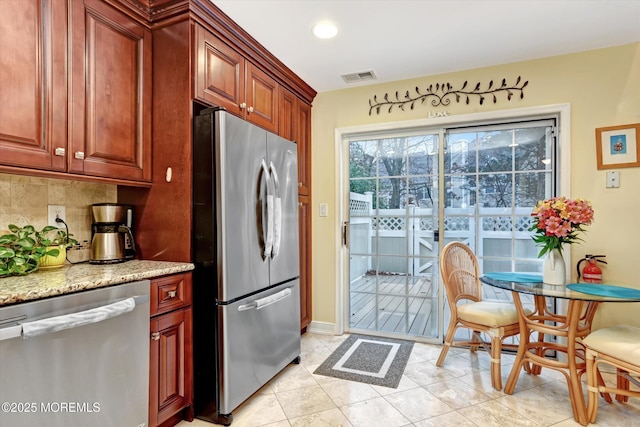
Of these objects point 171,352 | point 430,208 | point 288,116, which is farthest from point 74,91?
point 430,208

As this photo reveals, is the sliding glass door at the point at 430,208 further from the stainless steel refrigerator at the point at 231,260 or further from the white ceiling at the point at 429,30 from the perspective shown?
the stainless steel refrigerator at the point at 231,260

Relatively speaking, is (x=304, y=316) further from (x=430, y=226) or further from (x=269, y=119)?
(x=269, y=119)

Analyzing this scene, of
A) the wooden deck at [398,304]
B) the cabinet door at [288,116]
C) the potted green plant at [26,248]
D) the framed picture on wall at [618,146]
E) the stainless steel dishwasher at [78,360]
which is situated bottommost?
the wooden deck at [398,304]

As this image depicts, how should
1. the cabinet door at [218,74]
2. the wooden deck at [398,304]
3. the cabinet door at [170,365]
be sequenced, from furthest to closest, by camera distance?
the wooden deck at [398,304] < the cabinet door at [218,74] < the cabinet door at [170,365]

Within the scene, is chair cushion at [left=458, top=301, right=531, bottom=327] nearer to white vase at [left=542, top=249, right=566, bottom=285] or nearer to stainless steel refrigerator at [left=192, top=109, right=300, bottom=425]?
white vase at [left=542, top=249, right=566, bottom=285]

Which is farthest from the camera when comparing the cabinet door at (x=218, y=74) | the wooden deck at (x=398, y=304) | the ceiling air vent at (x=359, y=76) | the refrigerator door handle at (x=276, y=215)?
the wooden deck at (x=398, y=304)

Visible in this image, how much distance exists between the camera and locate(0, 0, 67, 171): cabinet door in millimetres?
1396

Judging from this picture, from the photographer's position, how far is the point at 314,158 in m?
3.42

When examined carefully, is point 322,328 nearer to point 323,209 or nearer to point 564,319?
point 323,209

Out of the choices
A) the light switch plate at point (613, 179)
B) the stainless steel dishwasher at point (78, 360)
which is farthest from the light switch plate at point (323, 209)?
the light switch plate at point (613, 179)

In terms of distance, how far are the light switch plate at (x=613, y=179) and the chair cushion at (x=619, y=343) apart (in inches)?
42.4

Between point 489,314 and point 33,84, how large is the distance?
2901 millimetres

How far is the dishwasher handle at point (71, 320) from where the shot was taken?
1.13m

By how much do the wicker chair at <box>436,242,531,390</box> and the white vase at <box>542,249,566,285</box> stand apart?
320 millimetres
